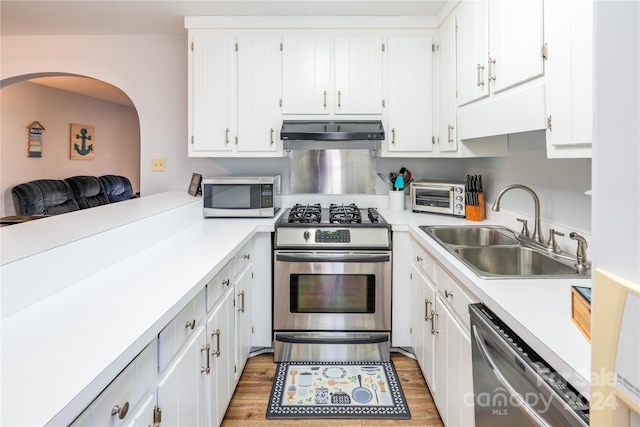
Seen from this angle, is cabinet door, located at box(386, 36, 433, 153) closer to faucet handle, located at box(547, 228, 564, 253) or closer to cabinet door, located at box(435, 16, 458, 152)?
cabinet door, located at box(435, 16, 458, 152)

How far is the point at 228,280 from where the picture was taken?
71.5 inches

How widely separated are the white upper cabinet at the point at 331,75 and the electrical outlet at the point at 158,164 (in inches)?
44.9

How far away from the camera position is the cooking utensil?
2021 mm

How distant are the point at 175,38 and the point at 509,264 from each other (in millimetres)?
2907

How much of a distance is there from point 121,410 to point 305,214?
1.84 metres

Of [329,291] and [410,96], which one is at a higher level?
[410,96]

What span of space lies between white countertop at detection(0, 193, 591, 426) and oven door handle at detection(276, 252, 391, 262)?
0.70 m

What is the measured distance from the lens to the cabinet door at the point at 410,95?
2.66m

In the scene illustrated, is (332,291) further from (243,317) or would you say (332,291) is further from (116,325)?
(116,325)

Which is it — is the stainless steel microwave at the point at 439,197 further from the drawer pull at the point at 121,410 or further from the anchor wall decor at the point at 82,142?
the anchor wall decor at the point at 82,142

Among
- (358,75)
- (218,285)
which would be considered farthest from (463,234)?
(218,285)

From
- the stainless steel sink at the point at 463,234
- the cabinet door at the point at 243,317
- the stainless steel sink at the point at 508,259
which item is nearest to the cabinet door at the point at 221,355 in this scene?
the cabinet door at the point at 243,317

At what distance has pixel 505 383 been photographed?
0.97 m

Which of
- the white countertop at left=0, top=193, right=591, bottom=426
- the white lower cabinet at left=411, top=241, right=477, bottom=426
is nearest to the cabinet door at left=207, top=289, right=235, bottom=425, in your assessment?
the white countertop at left=0, top=193, right=591, bottom=426
